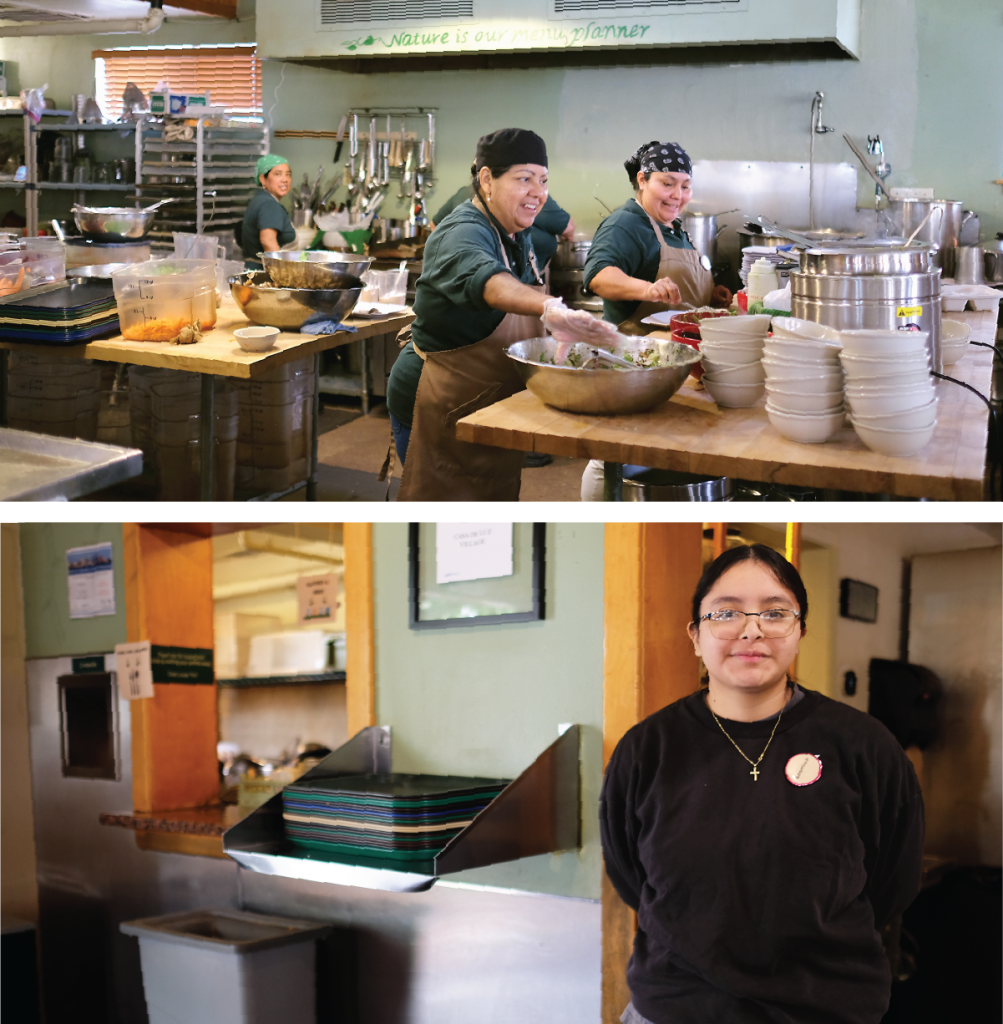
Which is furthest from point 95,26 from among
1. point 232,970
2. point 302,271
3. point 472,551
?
point 232,970

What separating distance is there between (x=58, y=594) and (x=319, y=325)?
4.17ft

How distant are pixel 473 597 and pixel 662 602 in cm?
50

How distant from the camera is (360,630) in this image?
273 cm

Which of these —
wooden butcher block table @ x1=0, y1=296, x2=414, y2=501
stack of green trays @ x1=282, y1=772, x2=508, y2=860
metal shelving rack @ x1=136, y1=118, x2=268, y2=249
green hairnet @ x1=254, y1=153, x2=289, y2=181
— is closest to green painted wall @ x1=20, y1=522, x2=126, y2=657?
wooden butcher block table @ x1=0, y1=296, x2=414, y2=501

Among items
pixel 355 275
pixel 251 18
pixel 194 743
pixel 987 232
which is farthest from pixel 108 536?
pixel 251 18

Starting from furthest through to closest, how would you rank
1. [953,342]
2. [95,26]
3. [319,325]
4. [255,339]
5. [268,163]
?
[268,163] → [95,26] → [319,325] → [255,339] → [953,342]

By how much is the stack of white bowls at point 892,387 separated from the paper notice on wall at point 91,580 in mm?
2489

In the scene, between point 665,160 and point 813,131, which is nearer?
point 665,160

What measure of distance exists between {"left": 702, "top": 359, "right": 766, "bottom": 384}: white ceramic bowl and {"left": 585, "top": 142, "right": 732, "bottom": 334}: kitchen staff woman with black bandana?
1.11 metres

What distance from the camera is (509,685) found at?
246 centimetres

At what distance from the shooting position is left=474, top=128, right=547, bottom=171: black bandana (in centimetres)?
289

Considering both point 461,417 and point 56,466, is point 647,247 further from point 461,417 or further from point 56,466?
point 56,466

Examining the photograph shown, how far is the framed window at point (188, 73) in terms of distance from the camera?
7.74 metres

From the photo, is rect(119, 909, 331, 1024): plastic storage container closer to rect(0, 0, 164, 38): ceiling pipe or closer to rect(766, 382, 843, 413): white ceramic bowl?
rect(766, 382, 843, 413): white ceramic bowl
